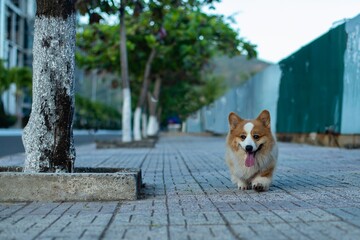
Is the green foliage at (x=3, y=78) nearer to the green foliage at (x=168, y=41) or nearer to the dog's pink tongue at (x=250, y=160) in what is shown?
the green foliage at (x=168, y=41)

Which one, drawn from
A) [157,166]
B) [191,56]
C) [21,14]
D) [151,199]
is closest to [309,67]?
[191,56]

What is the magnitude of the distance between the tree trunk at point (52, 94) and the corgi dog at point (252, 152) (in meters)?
2.01

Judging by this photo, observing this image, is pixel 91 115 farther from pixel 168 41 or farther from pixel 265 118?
pixel 265 118

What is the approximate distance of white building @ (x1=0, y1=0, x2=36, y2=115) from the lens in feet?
197

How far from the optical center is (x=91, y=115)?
84.2m

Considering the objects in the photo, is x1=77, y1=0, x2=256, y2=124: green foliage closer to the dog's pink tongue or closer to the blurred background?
the blurred background

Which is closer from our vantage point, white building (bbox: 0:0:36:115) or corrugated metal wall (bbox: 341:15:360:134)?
corrugated metal wall (bbox: 341:15:360:134)

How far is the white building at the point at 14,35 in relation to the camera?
60.2 meters

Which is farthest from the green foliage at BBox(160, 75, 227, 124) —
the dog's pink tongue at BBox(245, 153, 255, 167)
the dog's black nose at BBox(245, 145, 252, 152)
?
the dog's black nose at BBox(245, 145, 252, 152)

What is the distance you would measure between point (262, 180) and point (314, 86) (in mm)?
12641

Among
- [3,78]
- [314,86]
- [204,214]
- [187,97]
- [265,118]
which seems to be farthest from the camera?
[187,97]

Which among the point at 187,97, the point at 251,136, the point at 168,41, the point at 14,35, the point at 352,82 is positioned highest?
the point at 14,35

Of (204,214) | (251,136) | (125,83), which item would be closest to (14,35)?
(125,83)

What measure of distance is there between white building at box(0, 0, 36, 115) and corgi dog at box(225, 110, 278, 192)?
54281 millimetres
